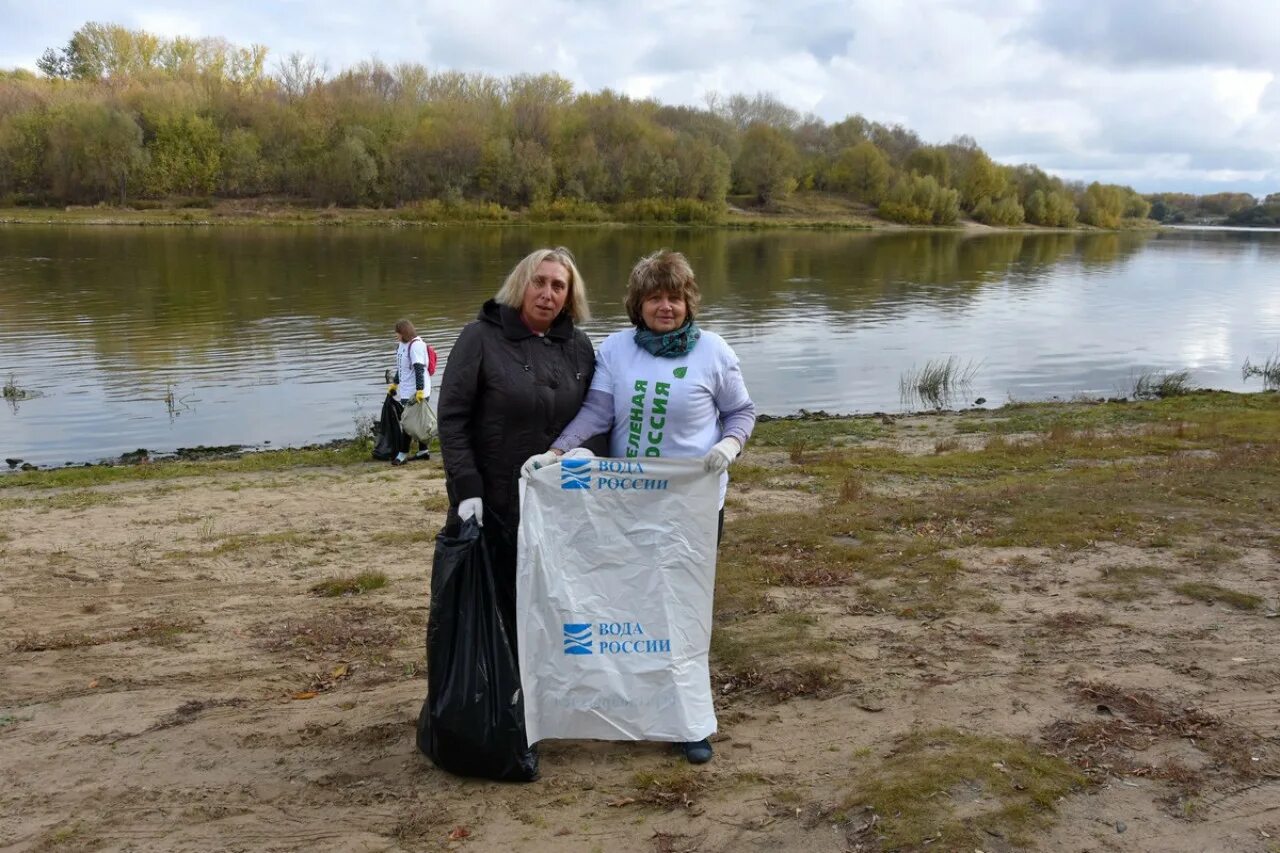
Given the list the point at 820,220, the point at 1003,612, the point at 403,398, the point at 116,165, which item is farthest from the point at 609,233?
the point at 1003,612

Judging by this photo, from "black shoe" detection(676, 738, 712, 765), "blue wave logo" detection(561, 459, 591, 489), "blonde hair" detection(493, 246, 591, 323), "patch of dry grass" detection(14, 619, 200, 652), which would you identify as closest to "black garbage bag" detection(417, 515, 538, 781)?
"blue wave logo" detection(561, 459, 591, 489)

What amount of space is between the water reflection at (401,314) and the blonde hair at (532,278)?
13.2 meters

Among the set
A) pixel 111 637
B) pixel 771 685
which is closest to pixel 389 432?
pixel 111 637

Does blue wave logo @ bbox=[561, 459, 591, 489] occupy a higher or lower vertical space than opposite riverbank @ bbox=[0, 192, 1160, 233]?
lower

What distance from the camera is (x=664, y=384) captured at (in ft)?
13.6

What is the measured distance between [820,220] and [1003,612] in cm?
10574

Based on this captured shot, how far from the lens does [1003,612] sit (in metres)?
5.86

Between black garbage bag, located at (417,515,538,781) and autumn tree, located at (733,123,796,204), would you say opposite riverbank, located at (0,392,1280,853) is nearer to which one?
black garbage bag, located at (417,515,538,781)

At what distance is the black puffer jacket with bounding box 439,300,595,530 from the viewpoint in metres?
4.08

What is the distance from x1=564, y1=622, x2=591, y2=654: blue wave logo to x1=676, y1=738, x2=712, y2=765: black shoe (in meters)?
0.66

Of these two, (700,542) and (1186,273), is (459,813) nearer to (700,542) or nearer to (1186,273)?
(700,542)

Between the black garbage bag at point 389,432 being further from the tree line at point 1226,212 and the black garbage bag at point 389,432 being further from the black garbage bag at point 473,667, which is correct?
the tree line at point 1226,212

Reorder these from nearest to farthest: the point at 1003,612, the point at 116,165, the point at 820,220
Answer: the point at 1003,612 < the point at 116,165 < the point at 820,220

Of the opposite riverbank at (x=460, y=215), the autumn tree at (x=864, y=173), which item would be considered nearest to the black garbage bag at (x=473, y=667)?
the opposite riverbank at (x=460, y=215)
